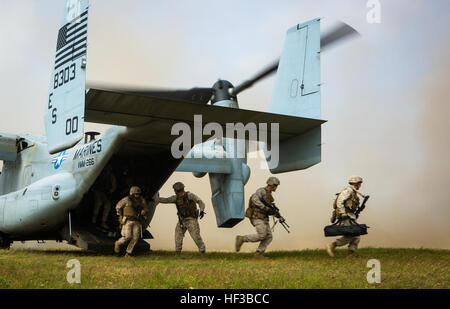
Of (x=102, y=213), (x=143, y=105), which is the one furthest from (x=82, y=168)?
(x=143, y=105)

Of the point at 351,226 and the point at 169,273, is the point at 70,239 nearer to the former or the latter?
the point at 169,273

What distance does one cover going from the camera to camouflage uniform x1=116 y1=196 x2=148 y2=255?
34.3 feet

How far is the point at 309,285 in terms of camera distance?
20.7 feet

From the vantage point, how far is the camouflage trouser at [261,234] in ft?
33.7

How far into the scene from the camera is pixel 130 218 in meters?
10.5

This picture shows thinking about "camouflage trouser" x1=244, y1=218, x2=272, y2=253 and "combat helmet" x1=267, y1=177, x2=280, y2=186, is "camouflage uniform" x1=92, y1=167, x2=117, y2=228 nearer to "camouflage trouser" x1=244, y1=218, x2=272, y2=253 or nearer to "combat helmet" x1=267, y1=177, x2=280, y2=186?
"camouflage trouser" x1=244, y1=218, x2=272, y2=253

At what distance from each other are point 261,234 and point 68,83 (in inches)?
177

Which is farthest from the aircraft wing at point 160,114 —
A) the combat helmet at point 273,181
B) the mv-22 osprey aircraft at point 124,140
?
the combat helmet at point 273,181

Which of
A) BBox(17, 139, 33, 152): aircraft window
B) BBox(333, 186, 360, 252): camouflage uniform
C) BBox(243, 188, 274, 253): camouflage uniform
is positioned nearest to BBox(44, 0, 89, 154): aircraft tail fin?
BBox(243, 188, 274, 253): camouflage uniform

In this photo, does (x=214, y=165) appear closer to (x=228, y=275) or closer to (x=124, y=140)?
(x=124, y=140)

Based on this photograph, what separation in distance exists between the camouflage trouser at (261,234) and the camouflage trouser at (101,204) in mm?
3335

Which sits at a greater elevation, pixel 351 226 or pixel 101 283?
pixel 351 226
